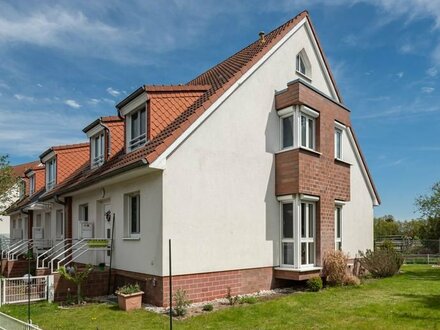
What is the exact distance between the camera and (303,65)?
18562 mm

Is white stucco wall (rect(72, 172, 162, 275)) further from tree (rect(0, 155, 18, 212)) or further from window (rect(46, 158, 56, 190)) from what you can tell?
tree (rect(0, 155, 18, 212))

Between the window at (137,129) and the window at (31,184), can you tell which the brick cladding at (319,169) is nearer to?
the window at (137,129)

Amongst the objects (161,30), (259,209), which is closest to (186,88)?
(161,30)

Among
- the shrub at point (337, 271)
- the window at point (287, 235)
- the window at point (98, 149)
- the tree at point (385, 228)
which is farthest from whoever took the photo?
the tree at point (385, 228)

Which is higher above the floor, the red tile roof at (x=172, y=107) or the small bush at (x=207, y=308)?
the red tile roof at (x=172, y=107)

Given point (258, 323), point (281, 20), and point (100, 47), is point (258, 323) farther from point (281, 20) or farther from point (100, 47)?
point (281, 20)

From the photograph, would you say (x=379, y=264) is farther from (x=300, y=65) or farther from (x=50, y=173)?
(x=50, y=173)

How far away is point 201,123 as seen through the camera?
43.5 ft

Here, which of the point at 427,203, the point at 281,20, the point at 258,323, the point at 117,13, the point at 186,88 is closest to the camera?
the point at 258,323

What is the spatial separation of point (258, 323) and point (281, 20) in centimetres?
1367

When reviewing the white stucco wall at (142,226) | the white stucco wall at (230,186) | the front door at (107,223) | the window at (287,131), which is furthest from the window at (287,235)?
the front door at (107,223)

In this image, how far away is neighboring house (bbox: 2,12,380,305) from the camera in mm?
12664

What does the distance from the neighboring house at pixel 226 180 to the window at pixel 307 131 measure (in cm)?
4

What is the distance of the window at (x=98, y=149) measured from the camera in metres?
18.8
